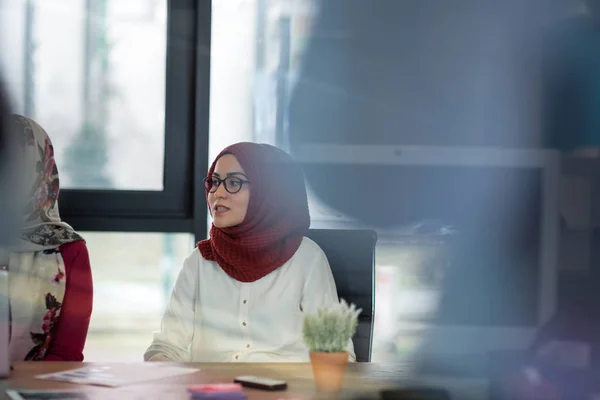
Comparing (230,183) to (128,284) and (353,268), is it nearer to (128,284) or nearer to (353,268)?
(353,268)

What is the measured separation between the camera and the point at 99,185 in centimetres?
235

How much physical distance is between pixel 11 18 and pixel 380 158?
2.25 m

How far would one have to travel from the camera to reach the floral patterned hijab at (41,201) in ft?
5.31

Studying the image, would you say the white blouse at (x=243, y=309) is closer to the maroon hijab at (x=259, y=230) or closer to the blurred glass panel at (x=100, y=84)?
the maroon hijab at (x=259, y=230)

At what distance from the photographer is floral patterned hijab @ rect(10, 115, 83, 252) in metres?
1.62

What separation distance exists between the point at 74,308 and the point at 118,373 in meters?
0.49

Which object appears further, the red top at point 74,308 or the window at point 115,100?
the window at point 115,100

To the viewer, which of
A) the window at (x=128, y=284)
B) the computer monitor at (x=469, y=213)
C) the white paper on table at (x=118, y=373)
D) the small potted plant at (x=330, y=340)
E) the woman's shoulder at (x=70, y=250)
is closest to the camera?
the computer monitor at (x=469, y=213)

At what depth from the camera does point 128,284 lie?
2449 millimetres

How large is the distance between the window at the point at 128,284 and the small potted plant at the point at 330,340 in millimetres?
1124

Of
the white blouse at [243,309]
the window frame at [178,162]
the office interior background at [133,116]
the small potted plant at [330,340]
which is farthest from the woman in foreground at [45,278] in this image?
the small potted plant at [330,340]

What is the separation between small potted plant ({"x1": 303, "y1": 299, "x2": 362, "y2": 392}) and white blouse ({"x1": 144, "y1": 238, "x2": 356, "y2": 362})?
19.2 inches

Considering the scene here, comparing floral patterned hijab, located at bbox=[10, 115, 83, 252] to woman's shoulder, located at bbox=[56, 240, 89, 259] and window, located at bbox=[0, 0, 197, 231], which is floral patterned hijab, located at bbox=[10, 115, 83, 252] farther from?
window, located at bbox=[0, 0, 197, 231]

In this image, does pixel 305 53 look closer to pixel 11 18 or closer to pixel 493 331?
pixel 493 331
